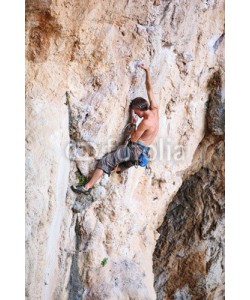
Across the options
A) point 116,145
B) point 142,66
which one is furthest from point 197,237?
point 142,66

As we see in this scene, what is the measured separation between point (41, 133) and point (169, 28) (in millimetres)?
1372

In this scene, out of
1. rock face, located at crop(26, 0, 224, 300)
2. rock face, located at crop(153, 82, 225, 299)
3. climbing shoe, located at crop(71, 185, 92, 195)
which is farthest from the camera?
rock face, located at crop(153, 82, 225, 299)

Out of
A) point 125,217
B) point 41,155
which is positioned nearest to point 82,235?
point 125,217

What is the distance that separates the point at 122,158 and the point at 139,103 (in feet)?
1.52

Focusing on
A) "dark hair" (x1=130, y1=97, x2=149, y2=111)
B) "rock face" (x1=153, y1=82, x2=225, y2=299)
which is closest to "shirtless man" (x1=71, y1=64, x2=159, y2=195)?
"dark hair" (x1=130, y1=97, x2=149, y2=111)

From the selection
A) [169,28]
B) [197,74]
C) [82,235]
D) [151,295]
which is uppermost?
[169,28]

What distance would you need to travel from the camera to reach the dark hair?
4.83 m

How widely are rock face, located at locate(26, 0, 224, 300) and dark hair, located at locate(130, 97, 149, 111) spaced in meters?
0.04

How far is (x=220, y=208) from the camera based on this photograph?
5.30 meters

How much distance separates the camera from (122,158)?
4805 mm

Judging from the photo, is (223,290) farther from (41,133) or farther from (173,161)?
(41,133)

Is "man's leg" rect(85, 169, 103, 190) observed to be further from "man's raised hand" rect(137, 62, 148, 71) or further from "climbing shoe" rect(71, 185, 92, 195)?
"man's raised hand" rect(137, 62, 148, 71)

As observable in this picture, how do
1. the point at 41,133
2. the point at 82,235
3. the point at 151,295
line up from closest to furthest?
the point at 41,133 < the point at 82,235 < the point at 151,295

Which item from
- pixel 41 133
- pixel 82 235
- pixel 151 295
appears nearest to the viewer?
pixel 41 133
